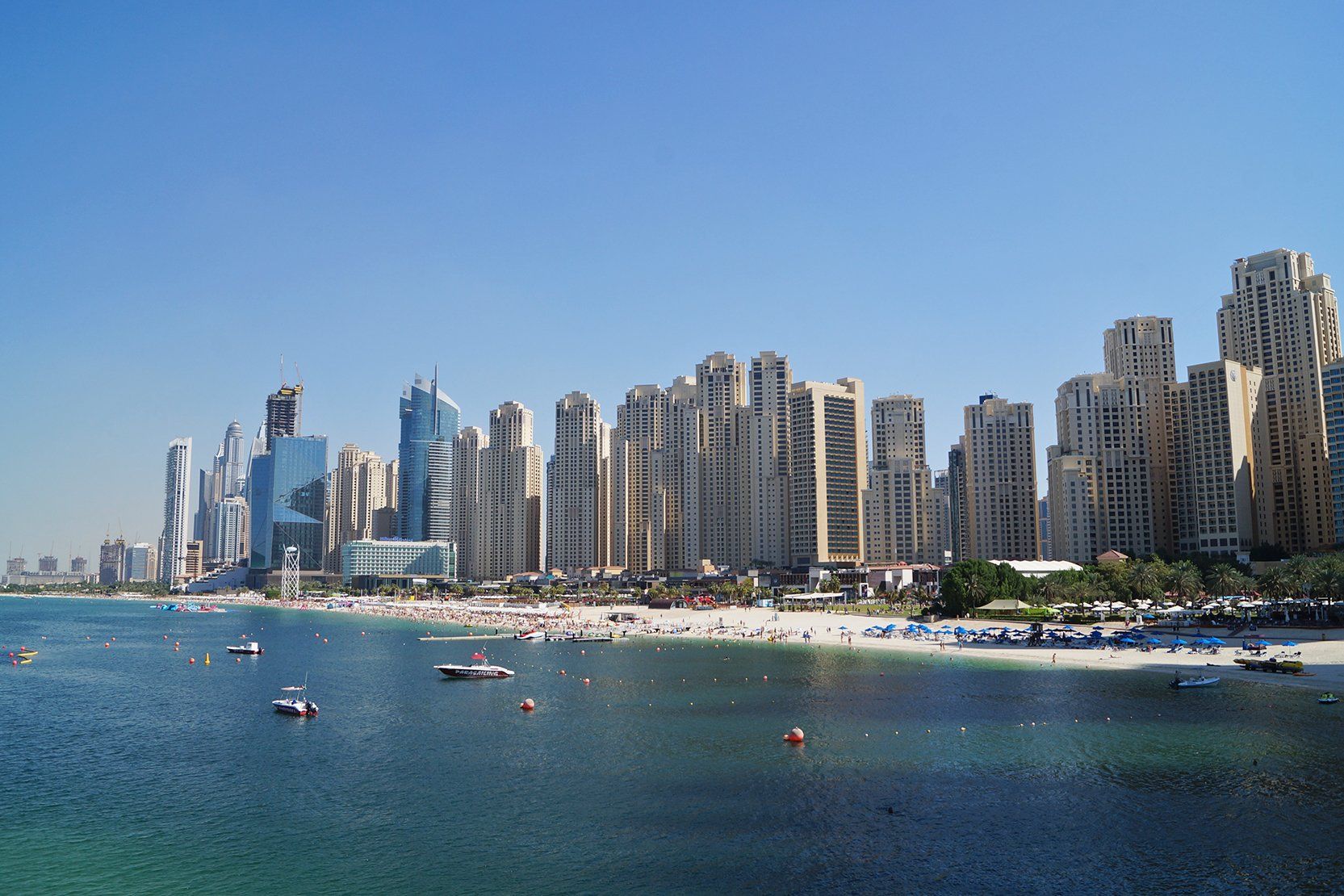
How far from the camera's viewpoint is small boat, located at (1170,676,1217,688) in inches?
3174

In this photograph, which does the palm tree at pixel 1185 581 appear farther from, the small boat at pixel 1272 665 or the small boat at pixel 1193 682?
the small boat at pixel 1193 682

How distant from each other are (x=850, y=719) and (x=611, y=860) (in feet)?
111

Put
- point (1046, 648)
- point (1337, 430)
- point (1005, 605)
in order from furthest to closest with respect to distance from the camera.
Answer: point (1337, 430) < point (1005, 605) < point (1046, 648)

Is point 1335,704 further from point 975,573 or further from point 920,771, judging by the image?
point 975,573

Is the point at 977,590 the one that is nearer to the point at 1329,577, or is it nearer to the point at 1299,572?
the point at 1299,572

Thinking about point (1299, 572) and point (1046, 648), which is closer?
point (1046, 648)

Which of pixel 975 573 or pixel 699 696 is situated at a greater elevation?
pixel 975 573

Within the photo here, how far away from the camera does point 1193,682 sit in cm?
8094

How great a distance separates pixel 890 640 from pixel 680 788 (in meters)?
81.7

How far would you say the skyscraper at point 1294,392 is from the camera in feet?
591

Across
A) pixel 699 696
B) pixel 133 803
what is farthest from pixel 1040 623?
pixel 133 803

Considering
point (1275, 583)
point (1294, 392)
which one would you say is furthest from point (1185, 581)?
point (1294, 392)

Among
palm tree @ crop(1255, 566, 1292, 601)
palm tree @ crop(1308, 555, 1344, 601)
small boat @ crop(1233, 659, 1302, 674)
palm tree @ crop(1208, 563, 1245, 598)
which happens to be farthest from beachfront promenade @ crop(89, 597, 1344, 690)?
palm tree @ crop(1208, 563, 1245, 598)

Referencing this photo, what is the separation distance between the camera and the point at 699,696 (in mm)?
82500
